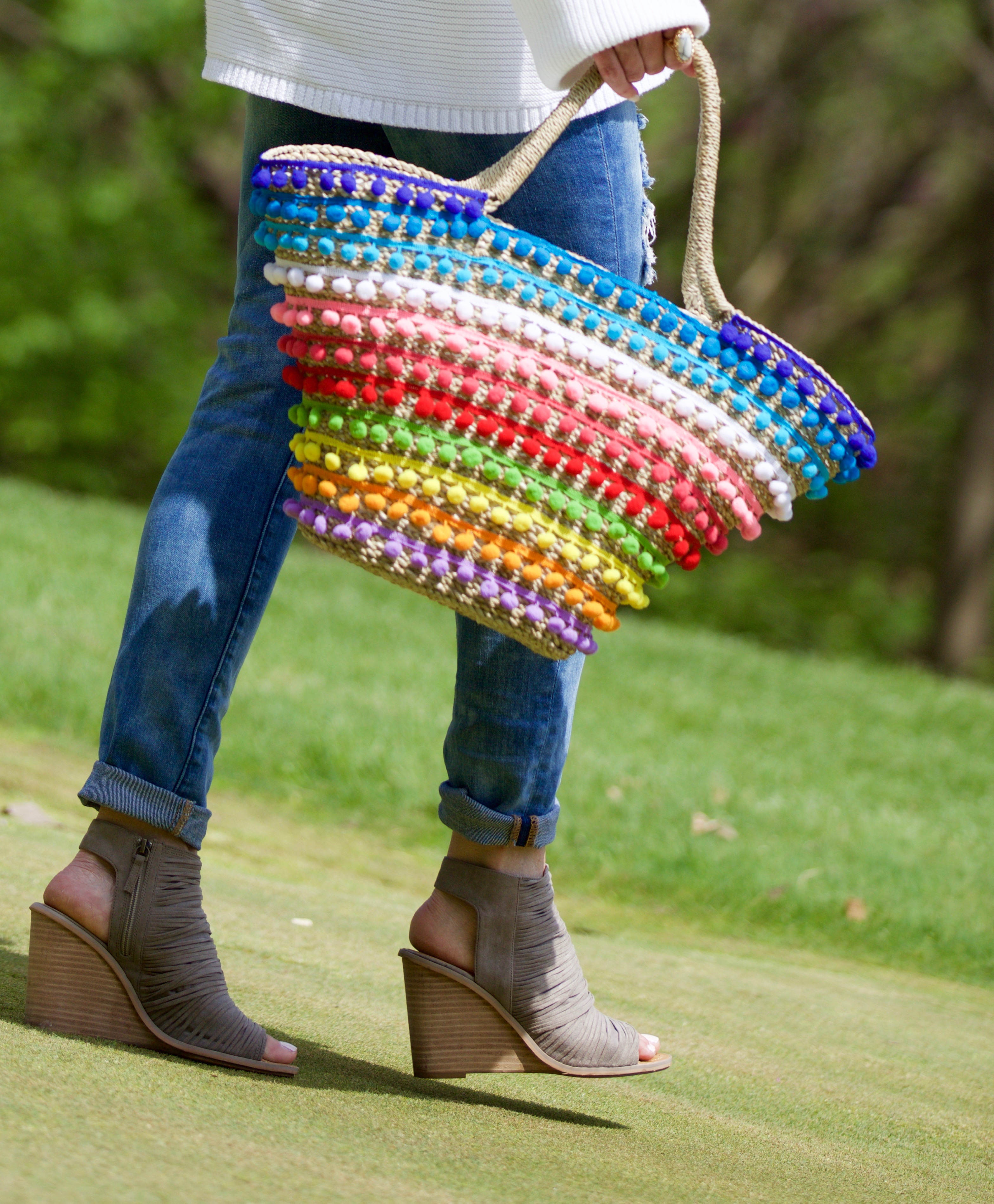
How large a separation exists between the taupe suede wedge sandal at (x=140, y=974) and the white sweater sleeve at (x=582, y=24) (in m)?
0.98

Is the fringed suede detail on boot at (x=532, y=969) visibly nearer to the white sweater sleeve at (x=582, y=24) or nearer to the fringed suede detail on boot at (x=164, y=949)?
the fringed suede detail on boot at (x=164, y=949)

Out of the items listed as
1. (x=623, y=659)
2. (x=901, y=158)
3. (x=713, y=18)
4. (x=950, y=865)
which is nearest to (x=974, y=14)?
(x=713, y=18)

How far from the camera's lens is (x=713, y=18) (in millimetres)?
12609

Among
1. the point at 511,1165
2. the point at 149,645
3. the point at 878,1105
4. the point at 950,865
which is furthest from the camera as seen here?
the point at 950,865

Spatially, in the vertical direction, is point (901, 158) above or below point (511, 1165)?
above

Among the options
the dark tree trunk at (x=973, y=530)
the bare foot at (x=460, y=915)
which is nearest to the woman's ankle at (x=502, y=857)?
the bare foot at (x=460, y=915)

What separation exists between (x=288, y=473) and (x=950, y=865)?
9.74 feet

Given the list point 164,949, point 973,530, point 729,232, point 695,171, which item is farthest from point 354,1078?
point 729,232

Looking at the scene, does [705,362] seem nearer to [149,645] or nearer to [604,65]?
[604,65]

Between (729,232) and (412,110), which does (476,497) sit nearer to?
(412,110)

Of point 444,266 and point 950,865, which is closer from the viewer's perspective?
point 444,266

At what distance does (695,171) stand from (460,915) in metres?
0.92

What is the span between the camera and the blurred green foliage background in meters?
13.4

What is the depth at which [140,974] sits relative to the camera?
1551mm
